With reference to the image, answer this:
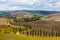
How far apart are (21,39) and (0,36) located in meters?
2.53

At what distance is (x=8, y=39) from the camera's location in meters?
25.1

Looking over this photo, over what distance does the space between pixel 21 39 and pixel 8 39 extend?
7.02 feet

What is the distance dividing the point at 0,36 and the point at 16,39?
218 cm

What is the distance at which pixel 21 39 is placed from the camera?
26719 millimetres

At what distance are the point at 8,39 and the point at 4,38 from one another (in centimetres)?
77

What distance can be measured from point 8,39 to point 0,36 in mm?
2087

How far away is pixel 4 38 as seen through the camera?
25.7 metres

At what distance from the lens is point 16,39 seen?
25922 millimetres

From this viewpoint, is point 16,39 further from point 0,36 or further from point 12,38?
point 0,36

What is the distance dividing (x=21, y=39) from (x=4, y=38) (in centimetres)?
218

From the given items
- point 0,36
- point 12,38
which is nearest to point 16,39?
point 12,38

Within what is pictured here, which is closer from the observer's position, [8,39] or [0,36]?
[8,39]

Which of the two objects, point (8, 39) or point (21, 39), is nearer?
point (8, 39)

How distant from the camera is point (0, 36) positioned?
1057 inches
